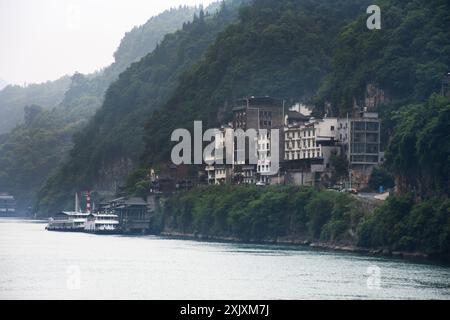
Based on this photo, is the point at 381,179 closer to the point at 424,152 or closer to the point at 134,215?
the point at 424,152

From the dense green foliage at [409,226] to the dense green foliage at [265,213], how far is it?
5086 mm

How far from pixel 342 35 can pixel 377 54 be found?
1139 centimetres

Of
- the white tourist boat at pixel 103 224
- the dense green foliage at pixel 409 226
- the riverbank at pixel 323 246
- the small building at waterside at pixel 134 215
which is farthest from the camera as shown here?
the white tourist boat at pixel 103 224

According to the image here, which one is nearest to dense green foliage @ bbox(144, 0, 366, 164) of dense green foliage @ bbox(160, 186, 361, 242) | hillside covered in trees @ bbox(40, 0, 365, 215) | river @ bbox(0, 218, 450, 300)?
hillside covered in trees @ bbox(40, 0, 365, 215)

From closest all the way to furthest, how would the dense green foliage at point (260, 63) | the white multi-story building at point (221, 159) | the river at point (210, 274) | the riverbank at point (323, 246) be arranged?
the river at point (210, 274)
the riverbank at point (323, 246)
the white multi-story building at point (221, 159)
the dense green foliage at point (260, 63)

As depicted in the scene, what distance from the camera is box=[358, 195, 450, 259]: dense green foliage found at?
8725 centimetres

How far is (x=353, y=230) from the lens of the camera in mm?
101625

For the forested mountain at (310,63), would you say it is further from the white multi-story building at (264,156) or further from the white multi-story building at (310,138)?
the white multi-story building at (264,156)

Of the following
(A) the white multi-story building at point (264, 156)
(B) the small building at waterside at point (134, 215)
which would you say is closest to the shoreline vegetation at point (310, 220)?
(B) the small building at waterside at point (134, 215)

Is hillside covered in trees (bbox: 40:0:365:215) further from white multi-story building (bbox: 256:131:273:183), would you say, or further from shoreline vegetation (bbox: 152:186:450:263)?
shoreline vegetation (bbox: 152:186:450:263)

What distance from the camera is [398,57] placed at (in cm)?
13325

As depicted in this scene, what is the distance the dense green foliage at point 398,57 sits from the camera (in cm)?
12988
